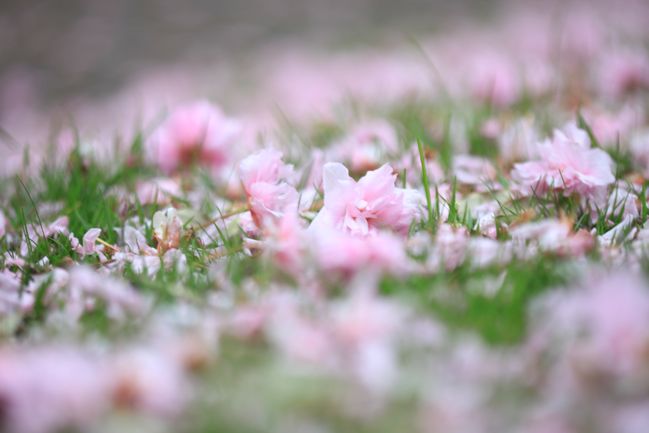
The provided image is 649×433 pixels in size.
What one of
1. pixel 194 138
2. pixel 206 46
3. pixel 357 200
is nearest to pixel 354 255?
pixel 357 200

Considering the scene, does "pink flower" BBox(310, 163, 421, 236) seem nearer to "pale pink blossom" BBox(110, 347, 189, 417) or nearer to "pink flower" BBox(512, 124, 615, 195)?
"pink flower" BBox(512, 124, 615, 195)

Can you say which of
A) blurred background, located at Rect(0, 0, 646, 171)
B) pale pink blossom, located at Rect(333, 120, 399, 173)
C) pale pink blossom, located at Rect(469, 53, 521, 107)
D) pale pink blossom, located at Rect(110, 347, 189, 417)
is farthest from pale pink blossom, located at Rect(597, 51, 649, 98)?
pale pink blossom, located at Rect(110, 347, 189, 417)

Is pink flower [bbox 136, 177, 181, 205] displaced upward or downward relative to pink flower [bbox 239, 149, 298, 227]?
downward

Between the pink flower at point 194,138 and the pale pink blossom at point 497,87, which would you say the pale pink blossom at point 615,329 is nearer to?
the pink flower at point 194,138

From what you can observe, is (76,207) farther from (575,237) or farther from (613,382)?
(613,382)

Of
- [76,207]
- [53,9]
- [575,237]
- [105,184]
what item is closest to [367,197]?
[575,237]

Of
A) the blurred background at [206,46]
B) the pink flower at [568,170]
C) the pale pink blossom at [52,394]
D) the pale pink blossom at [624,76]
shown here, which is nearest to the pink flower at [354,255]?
the pale pink blossom at [52,394]
